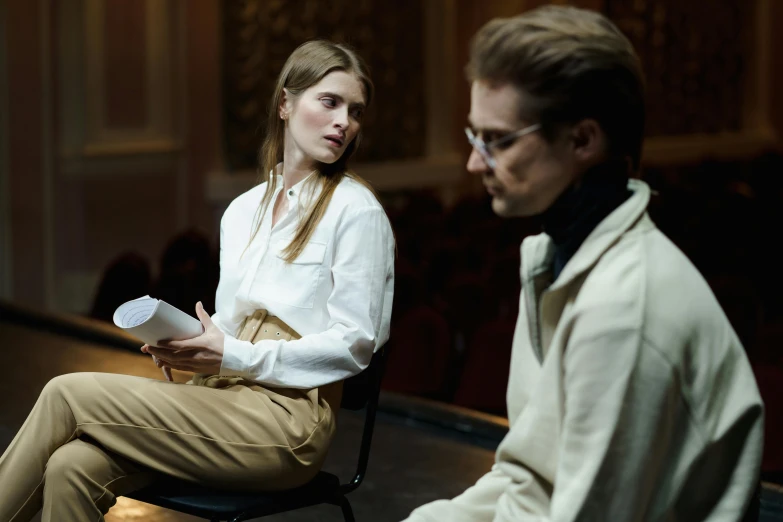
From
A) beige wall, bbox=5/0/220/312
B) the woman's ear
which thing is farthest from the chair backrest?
beige wall, bbox=5/0/220/312

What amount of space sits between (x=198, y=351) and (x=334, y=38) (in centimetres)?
511

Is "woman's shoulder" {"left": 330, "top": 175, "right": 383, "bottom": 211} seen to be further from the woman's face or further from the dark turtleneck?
the dark turtleneck

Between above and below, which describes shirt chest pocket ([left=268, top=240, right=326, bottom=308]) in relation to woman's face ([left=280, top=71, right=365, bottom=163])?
below

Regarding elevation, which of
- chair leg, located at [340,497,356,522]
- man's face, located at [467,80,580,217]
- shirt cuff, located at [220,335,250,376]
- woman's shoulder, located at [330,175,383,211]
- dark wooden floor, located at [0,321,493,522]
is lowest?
dark wooden floor, located at [0,321,493,522]

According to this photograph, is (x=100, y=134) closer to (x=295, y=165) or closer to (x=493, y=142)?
(x=295, y=165)

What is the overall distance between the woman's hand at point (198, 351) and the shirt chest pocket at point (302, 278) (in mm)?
137

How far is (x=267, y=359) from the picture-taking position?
6.39ft

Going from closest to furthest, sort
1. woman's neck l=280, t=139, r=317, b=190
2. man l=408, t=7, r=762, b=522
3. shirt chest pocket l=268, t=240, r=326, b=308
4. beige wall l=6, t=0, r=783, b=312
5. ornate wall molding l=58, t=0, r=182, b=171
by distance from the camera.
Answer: man l=408, t=7, r=762, b=522 < shirt chest pocket l=268, t=240, r=326, b=308 < woman's neck l=280, t=139, r=317, b=190 < beige wall l=6, t=0, r=783, b=312 < ornate wall molding l=58, t=0, r=182, b=171

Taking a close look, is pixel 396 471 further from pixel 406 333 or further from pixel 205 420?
pixel 205 420

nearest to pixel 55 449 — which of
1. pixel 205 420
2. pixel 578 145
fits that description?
pixel 205 420

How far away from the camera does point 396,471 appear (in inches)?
132

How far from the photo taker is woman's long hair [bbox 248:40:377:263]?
2.04 metres

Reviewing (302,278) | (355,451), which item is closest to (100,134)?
(355,451)

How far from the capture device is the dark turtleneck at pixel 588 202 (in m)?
1.21
